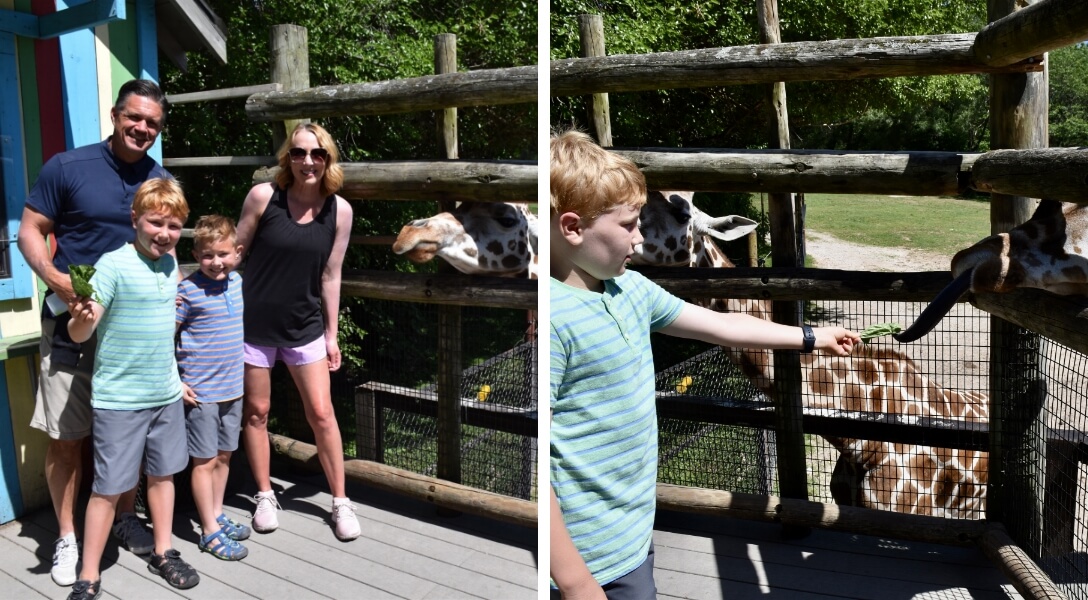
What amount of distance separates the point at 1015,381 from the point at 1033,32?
3.16 feet

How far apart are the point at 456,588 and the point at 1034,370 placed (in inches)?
65.4

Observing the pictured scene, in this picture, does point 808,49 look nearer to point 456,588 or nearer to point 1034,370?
point 1034,370

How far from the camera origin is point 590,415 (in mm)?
1305

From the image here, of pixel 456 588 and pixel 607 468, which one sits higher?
pixel 607 468

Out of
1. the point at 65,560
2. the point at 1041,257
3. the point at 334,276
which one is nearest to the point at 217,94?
the point at 334,276

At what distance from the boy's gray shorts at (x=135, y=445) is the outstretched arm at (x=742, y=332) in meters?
1.31

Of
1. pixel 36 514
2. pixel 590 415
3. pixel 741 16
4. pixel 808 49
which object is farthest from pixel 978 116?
pixel 741 16

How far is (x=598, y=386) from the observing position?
51.5 inches

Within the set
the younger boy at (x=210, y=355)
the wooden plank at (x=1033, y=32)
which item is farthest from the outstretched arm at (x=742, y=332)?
the younger boy at (x=210, y=355)

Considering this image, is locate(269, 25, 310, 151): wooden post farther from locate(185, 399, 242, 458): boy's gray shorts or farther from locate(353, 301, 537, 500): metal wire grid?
locate(185, 399, 242, 458): boy's gray shorts

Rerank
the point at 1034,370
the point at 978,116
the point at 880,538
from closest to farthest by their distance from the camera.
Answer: the point at 1034,370, the point at 880,538, the point at 978,116

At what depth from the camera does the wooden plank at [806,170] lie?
7.32 ft

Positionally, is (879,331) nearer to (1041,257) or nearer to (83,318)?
(1041,257)

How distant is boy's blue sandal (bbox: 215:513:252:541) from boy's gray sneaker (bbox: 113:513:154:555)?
19 cm
